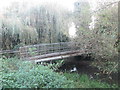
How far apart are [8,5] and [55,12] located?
8.94 ft

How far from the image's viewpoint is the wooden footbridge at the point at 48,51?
7527 mm

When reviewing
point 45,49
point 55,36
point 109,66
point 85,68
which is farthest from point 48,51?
point 109,66

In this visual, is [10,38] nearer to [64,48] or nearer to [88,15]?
[64,48]

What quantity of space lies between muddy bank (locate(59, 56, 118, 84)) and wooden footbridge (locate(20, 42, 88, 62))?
2.56 feet

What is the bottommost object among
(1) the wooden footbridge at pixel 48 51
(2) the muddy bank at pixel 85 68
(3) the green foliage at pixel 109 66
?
(2) the muddy bank at pixel 85 68

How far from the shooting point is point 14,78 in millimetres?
4480

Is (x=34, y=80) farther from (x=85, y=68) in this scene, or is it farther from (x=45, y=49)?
(x=85, y=68)

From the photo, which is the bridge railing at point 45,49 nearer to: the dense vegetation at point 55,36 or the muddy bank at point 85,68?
the dense vegetation at point 55,36

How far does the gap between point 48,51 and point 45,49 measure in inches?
17.3

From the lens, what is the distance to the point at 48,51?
368 inches

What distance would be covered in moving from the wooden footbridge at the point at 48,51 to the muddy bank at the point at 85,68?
78cm

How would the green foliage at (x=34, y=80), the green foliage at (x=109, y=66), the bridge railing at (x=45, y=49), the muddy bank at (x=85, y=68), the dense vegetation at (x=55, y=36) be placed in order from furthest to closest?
the bridge railing at (x=45, y=49), the muddy bank at (x=85, y=68), the green foliage at (x=109, y=66), the dense vegetation at (x=55, y=36), the green foliage at (x=34, y=80)

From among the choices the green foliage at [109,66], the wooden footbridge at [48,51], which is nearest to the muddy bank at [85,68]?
the green foliage at [109,66]

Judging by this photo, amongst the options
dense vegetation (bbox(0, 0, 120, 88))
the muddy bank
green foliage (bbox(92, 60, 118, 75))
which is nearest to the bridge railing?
dense vegetation (bbox(0, 0, 120, 88))
